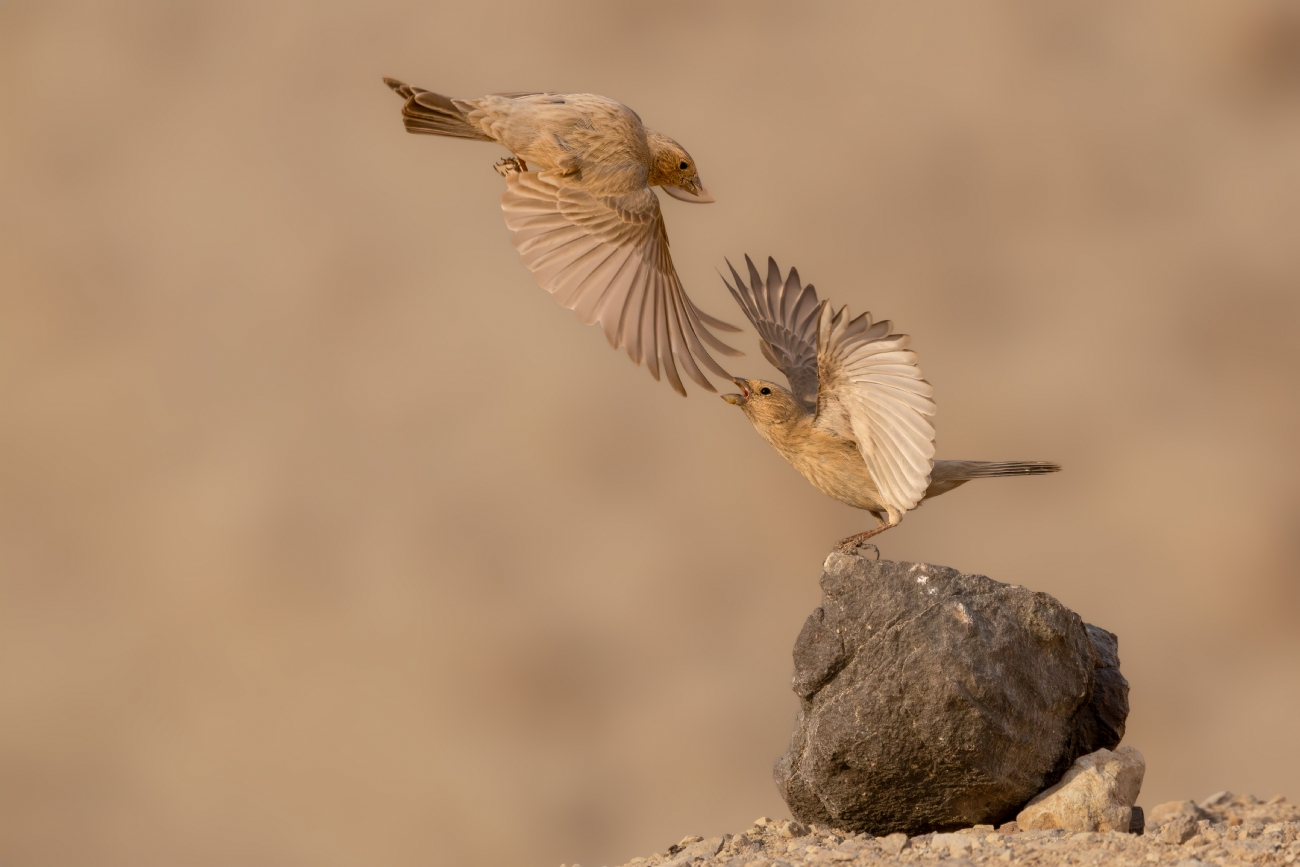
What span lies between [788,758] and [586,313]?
82.9 inches

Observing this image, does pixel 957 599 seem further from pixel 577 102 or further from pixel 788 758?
pixel 577 102

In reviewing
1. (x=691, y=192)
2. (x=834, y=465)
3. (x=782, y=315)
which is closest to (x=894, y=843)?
(x=834, y=465)

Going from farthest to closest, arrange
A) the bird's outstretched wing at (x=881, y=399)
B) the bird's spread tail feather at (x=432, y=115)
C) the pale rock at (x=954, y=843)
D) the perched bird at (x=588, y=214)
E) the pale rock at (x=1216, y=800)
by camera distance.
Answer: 1. the pale rock at (x=1216, y=800)
2. the bird's spread tail feather at (x=432, y=115)
3. the perched bird at (x=588, y=214)
4. the bird's outstretched wing at (x=881, y=399)
5. the pale rock at (x=954, y=843)

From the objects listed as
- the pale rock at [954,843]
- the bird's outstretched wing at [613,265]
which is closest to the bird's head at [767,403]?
the bird's outstretched wing at [613,265]

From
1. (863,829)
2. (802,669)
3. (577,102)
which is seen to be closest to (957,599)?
(802,669)

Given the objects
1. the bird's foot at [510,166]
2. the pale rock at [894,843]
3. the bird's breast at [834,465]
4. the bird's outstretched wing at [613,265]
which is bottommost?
the pale rock at [894,843]

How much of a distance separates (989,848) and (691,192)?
10.9ft

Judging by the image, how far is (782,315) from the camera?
6.50 meters

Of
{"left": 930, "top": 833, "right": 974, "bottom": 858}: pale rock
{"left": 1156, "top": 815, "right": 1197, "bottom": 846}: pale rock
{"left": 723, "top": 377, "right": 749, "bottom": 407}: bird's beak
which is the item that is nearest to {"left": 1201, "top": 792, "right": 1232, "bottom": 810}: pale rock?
{"left": 1156, "top": 815, "right": 1197, "bottom": 846}: pale rock

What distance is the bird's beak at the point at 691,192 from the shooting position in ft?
20.4

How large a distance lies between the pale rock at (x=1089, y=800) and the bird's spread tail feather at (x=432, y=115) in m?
3.79

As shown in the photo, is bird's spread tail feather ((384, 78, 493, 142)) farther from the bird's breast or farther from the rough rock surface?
the rough rock surface

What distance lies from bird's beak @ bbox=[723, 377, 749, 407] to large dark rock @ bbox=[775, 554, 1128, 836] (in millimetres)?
800

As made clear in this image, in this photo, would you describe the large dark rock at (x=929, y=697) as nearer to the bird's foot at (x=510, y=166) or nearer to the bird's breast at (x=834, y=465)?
the bird's breast at (x=834, y=465)
